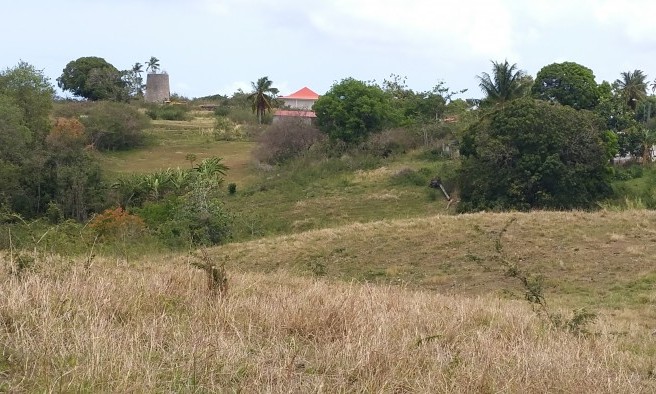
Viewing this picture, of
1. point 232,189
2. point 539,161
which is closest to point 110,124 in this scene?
point 232,189

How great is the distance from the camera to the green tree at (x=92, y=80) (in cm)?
7862

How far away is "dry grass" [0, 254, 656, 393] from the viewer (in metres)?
3.07

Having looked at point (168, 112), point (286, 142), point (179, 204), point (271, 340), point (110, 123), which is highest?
point (168, 112)

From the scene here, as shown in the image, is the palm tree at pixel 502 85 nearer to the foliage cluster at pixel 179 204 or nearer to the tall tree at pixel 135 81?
the foliage cluster at pixel 179 204

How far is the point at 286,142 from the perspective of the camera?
50875 mm

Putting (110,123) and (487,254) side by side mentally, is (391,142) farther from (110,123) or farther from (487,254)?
(487,254)

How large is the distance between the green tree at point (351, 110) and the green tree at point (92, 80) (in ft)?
129

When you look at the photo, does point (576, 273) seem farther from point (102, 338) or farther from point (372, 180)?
point (372, 180)

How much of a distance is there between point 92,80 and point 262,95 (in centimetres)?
2341

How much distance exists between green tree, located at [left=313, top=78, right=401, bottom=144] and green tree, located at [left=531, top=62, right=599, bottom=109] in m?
11.7

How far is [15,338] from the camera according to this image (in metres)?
3.33

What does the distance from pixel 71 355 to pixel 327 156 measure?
148 ft

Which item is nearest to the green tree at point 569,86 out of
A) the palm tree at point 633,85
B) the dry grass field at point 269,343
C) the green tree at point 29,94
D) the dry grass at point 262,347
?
the palm tree at point 633,85

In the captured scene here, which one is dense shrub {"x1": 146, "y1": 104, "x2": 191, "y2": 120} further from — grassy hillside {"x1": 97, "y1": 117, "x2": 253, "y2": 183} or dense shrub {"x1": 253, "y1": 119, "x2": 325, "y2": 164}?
dense shrub {"x1": 253, "y1": 119, "x2": 325, "y2": 164}
